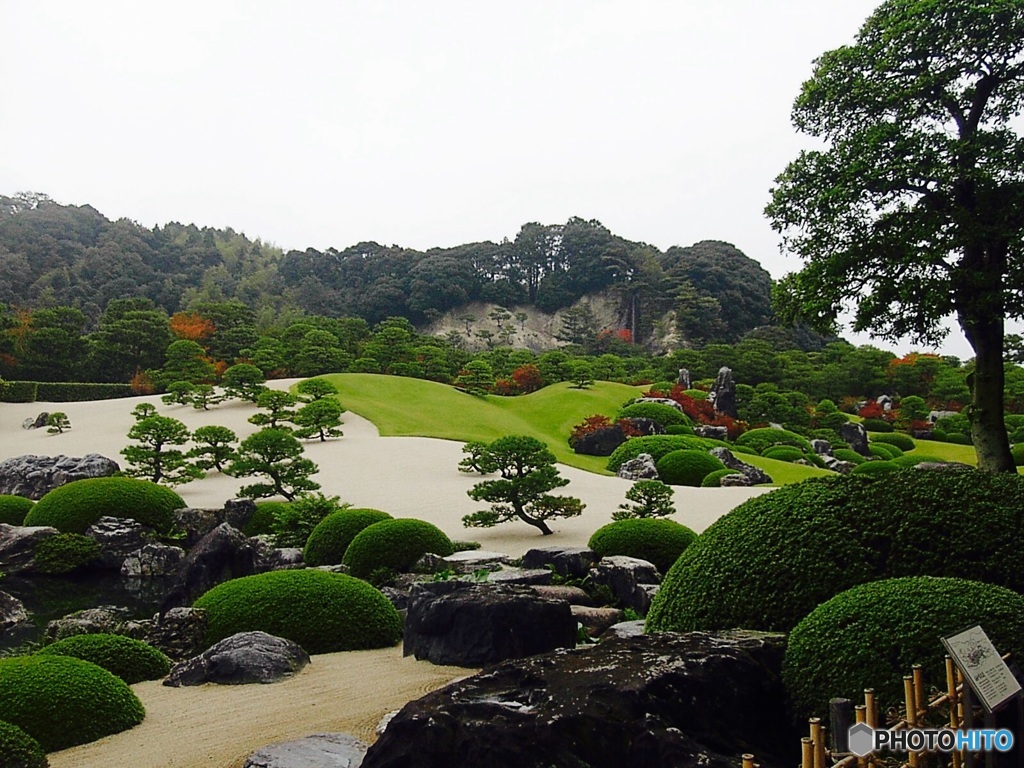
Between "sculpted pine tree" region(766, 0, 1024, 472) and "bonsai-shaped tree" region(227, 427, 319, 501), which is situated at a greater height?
"sculpted pine tree" region(766, 0, 1024, 472)

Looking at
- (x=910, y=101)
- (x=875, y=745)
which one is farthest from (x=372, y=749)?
(x=910, y=101)

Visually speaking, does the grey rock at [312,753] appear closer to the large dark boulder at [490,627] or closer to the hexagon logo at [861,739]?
the large dark boulder at [490,627]

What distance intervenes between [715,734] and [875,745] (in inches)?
27.3

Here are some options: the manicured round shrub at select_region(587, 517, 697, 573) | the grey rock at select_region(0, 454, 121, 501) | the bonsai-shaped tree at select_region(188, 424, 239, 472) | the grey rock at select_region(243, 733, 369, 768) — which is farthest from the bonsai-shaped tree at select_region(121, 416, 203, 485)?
the grey rock at select_region(243, 733, 369, 768)

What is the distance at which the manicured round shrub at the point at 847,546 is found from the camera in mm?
4148

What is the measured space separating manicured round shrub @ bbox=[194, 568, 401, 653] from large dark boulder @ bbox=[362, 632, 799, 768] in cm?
444

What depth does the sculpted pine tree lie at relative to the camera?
34.9ft

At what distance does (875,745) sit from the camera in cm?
256

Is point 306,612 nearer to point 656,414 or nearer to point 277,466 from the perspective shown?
point 277,466

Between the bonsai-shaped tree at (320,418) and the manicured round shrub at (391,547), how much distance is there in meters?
14.4

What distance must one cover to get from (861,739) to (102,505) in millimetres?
14038

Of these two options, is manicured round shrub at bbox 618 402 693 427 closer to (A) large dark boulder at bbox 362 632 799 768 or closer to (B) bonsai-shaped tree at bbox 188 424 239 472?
(B) bonsai-shaped tree at bbox 188 424 239 472

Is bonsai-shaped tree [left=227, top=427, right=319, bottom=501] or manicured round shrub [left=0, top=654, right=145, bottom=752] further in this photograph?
bonsai-shaped tree [left=227, top=427, right=319, bottom=501]

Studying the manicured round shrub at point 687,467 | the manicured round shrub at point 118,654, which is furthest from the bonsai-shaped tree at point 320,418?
the manicured round shrub at point 118,654
